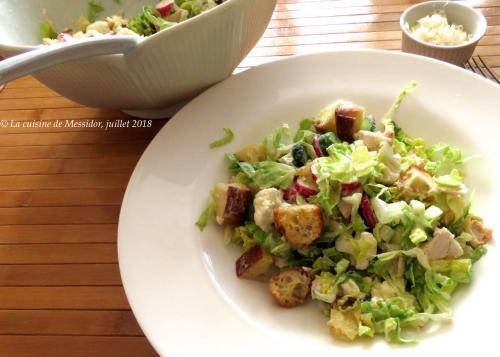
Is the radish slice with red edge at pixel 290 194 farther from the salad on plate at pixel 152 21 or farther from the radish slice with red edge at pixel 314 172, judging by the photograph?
the salad on plate at pixel 152 21

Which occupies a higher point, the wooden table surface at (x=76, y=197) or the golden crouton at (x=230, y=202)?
the golden crouton at (x=230, y=202)

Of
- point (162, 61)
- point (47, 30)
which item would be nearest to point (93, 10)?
point (47, 30)

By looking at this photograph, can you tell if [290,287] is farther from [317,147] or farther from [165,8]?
[165,8]

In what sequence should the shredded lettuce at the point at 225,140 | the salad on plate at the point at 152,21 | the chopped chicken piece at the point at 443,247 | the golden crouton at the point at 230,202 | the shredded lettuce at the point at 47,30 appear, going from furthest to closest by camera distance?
the shredded lettuce at the point at 47,30 < the salad on plate at the point at 152,21 < the shredded lettuce at the point at 225,140 < the golden crouton at the point at 230,202 < the chopped chicken piece at the point at 443,247

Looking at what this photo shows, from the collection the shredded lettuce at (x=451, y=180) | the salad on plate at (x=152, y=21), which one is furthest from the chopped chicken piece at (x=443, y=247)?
the salad on plate at (x=152, y=21)

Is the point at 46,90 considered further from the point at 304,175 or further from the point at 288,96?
the point at 304,175

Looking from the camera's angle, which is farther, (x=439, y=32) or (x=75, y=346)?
(x=439, y=32)

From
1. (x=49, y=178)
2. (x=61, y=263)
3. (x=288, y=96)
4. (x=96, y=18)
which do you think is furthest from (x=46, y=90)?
(x=288, y=96)
